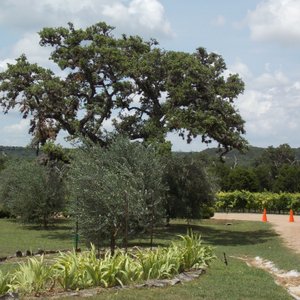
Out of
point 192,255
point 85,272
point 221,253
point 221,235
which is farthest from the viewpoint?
point 221,235

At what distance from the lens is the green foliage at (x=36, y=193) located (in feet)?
103

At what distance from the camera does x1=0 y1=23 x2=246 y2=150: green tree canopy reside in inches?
1108

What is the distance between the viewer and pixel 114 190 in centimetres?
1648

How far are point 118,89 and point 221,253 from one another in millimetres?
12545

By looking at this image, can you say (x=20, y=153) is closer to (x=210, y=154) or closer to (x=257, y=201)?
(x=210, y=154)

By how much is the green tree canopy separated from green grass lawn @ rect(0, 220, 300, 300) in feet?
17.6

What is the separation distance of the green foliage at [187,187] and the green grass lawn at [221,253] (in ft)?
4.92

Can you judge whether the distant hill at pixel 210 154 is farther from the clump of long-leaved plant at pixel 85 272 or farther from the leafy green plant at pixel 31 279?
the leafy green plant at pixel 31 279

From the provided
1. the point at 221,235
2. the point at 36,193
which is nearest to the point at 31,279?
the point at 221,235

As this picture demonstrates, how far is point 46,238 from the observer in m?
26.0

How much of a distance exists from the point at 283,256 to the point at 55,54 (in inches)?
686

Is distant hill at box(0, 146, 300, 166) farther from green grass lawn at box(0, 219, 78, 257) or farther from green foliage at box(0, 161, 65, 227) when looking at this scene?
green grass lawn at box(0, 219, 78, 257)

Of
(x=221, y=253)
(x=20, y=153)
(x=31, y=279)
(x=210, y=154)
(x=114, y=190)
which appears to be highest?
(x=20, y=153)

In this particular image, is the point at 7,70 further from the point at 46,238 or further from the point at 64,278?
the point at 64,278
